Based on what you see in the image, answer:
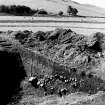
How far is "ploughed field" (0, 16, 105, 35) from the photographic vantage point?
33.7 meters

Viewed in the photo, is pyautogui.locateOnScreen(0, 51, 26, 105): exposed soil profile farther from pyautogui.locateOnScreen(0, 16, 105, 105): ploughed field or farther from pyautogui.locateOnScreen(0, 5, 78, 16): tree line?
pyautogui.locateOnScreen(0, 5, 78, 16): tree line

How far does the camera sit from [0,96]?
80.5 feet

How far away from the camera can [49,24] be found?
3578 centimetres

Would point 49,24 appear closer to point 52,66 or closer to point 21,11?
point 52,66

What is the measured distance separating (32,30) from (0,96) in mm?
10586

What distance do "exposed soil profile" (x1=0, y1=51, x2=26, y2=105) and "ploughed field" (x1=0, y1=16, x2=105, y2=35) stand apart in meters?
6.23

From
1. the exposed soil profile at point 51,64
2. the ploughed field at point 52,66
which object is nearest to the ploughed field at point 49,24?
the ploughed field at point 52,66

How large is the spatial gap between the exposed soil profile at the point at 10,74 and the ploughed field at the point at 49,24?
20.4 ft

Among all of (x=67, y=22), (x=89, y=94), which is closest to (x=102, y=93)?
(x=89, y=94)

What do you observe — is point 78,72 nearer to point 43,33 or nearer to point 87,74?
point 87,74

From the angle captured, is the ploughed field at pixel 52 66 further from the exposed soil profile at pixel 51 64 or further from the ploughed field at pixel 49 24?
the ploughed field at pixel 49 24

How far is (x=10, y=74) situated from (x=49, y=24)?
11.0 m

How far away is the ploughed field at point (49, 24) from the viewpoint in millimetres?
33659

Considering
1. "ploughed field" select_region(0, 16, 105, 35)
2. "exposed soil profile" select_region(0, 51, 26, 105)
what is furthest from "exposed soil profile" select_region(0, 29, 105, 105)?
"ploughed field" select_region(0, 16, 105, 35)
